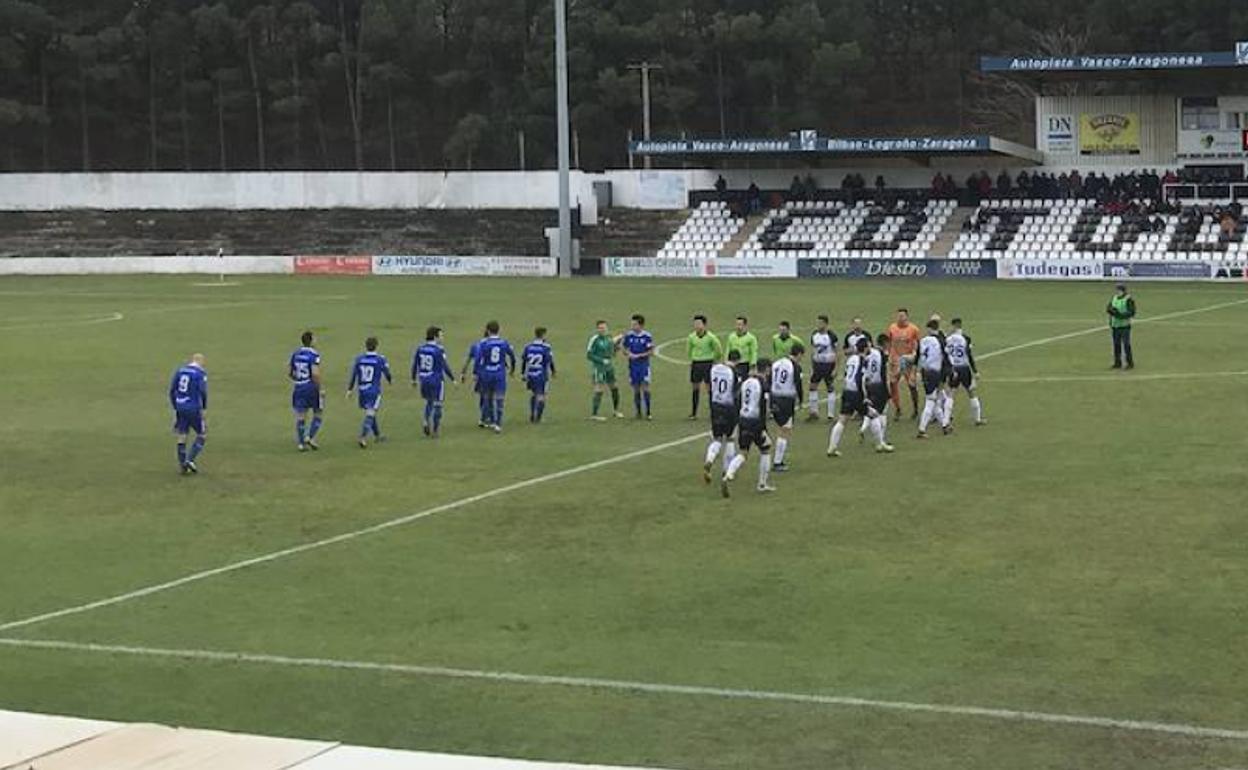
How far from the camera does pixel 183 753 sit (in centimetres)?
1066

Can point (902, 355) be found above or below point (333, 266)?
below

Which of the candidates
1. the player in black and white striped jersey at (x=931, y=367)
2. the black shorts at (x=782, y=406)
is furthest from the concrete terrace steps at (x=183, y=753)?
the player in black and white striped jersey at (x=931, y=367)

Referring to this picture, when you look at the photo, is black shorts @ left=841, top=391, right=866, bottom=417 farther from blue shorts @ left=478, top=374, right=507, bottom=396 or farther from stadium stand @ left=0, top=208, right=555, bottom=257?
stadium stand @ left=0, top=208, right=555, bottom=257

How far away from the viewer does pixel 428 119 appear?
113 meters

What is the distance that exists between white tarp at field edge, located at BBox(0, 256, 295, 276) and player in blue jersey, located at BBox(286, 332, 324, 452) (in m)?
57.1

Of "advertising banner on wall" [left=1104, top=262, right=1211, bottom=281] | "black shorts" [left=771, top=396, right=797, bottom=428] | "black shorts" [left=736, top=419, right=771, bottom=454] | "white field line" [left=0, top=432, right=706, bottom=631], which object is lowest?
"white field line" [left=0, top=432, right=706, bottom=631]

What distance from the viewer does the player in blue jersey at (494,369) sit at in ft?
93.7

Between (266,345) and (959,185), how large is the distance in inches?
1696

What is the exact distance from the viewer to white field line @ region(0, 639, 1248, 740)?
12.2 metres

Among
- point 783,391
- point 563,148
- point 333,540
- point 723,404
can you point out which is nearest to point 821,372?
point 783,391

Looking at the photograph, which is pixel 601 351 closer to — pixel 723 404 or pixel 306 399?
pixel 306 399

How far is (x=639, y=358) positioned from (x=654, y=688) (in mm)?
16654

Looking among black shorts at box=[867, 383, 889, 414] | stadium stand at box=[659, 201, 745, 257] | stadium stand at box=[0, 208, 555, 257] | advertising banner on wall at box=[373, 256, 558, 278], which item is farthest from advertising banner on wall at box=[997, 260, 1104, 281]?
black shorts at box=[867, 383, 889, 414]

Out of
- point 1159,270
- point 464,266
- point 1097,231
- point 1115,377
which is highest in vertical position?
point 1097,231
